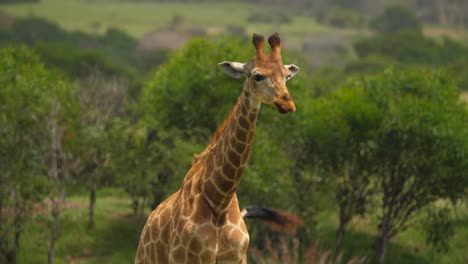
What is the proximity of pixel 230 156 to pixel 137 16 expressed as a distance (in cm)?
16691

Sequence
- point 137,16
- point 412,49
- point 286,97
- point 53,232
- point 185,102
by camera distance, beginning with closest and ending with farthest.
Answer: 1. point 286,97
2. point 53,232
3. point 185,102
4. point 412,49
5. point 137,16

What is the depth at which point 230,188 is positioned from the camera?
42.9 ft

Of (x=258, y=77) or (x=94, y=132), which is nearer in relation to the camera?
(x=258, y=77)

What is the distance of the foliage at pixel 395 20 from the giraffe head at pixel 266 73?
155m

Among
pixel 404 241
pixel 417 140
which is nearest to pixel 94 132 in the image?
pixel 417 140

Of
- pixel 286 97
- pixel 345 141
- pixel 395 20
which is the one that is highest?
pixel 286 97

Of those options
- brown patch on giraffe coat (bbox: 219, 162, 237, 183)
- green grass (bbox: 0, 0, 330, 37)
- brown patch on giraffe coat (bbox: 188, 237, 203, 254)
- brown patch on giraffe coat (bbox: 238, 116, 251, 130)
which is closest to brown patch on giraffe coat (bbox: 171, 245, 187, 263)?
brown patch on giraffe coat (bbox: 188, 237, 203, 254)

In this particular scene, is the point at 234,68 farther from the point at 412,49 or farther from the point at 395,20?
the point at 395,20

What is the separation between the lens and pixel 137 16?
176375 mm

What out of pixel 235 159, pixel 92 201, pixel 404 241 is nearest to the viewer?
pixel 235 159

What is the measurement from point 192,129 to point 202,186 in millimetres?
21135

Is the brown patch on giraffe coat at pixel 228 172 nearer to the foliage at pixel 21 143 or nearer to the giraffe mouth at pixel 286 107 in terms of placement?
the giraffe mouth at pixel 286 107

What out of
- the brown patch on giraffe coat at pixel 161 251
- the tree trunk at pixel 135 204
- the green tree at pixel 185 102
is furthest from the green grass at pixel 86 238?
the brown patch on giraffe coat at pixel 161 251

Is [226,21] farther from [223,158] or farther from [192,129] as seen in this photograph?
[223,158]
